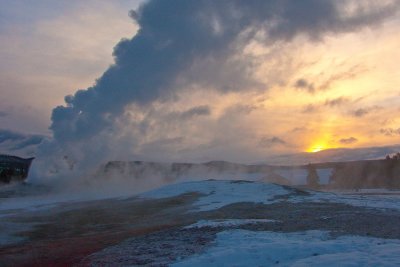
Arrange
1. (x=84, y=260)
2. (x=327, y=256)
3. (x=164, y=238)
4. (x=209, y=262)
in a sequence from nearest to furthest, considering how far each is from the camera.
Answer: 1. (x=327, y=256)
2. (x=209, y=262)
3. (x=84, y=260)
4. (x=164, y=238)

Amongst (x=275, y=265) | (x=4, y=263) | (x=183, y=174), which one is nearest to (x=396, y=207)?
(x=275, y=265)

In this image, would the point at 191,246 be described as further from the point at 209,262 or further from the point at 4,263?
the point at 4,263

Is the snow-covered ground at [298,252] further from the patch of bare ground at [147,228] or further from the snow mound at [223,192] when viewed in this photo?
the snow mound at [223,192]

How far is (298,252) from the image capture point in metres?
15.2

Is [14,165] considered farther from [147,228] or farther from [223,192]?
[147,228]

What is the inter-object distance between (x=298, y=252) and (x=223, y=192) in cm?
2809

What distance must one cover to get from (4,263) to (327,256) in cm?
1132

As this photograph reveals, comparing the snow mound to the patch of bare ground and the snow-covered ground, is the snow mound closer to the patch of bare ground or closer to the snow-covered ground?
the patch of bare ground

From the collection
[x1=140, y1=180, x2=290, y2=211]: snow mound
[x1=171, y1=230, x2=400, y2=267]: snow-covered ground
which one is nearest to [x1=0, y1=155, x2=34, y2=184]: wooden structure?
[x1=140, y1=180, x2=290, y2=211]: snow mound

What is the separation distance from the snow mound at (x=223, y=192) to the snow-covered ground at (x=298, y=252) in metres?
15.7

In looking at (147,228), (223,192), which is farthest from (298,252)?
(223,192)

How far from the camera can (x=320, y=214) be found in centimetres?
2625

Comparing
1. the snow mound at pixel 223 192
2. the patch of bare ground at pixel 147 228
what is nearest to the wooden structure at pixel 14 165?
the snow mound at pixel 223 192

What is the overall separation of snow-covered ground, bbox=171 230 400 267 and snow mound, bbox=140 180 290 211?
15738mm
